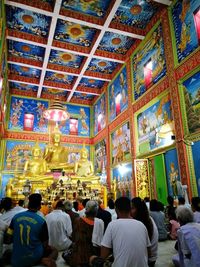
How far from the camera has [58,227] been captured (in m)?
4.35

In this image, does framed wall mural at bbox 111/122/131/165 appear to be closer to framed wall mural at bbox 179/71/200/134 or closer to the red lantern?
framed wall mural at bbox 179/71/200/134

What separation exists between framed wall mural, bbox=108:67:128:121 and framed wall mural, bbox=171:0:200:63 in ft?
14.8

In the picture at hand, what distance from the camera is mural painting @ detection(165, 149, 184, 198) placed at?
797cm

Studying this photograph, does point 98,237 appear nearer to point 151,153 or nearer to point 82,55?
point 151,153

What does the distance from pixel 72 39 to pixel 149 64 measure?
4507 mm

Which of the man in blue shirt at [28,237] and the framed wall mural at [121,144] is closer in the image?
the man in blue shirt at [28,237]

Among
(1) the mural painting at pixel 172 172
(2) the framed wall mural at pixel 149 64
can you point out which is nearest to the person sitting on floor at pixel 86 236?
(1) the mural painting at pixel 172 172

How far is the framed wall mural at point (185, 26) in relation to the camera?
779cm

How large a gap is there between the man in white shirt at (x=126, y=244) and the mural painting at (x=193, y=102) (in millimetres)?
5809

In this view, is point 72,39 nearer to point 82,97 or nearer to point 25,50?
point 25,50

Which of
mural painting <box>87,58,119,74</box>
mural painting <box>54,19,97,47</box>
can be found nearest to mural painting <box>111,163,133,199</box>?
mural painting <box>87,58,119,74</box>

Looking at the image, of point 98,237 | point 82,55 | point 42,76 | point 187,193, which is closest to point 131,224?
point 98,237

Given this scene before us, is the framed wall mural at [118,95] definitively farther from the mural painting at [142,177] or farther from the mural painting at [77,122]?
the mural painting at [77,122]

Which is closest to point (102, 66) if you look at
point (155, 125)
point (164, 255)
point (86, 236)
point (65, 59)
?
point (65, 59)
